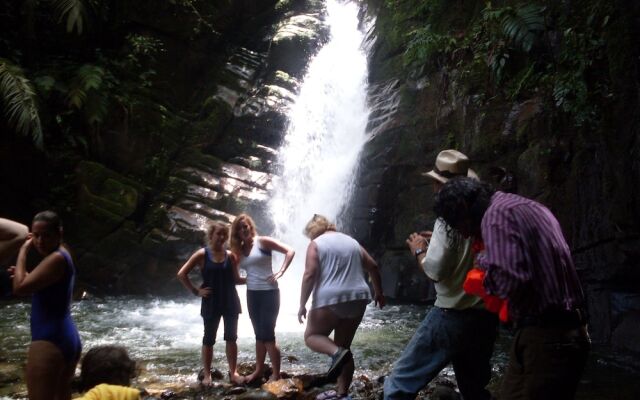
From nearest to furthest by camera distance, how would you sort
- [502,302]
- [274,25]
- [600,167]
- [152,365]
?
[502,302] < [152,365] < [600,167] < [274,25]

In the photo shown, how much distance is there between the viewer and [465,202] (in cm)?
270

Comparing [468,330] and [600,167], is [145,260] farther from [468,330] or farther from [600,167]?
[468,330]

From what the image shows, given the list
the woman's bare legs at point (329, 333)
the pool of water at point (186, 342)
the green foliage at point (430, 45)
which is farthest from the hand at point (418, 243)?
the green foliage at point (430, 45)

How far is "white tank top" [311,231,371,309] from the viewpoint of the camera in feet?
15.2

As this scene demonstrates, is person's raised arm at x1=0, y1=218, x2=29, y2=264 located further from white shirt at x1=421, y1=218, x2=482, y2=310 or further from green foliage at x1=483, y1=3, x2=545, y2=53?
green foliage at x1=483, y1=3, x2=545, y2=53

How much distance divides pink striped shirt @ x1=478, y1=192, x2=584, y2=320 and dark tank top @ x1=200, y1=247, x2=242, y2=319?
3.57 meters

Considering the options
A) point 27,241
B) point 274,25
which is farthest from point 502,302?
point 274,25

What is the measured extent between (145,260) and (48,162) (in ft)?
11.9

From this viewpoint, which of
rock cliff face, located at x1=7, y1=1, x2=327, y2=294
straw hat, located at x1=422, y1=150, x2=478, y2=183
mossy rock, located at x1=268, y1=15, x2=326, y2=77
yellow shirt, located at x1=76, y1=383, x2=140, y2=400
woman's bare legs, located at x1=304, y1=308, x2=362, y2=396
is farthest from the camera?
mossy rock, located at x1=268, y1=15, x2=326, y2=77

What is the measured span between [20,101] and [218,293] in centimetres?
914

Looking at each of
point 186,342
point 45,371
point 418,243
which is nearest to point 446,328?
point 418,243

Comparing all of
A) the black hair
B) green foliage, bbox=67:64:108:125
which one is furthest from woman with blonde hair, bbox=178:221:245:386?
green foliage, bbox=67:64:108:125

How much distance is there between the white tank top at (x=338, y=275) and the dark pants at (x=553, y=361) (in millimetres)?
2256

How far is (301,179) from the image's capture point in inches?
606
